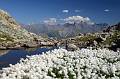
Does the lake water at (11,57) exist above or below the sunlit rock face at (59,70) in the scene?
below

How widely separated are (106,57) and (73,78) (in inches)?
315

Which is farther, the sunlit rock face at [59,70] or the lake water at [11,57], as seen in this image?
the lake water at [11,57]

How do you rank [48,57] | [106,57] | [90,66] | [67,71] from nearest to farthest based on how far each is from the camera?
[67,71] < [90,66] < [48,57] < [106,57]

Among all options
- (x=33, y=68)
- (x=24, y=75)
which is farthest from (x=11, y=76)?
(x=33, y=68)

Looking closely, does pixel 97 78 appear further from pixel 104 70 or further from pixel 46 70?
pixel 46 70

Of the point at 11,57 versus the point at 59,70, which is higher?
the point at 59,70

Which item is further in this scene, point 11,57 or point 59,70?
point 11,57

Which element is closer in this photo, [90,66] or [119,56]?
[90,66]

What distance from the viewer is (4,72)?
18.8m

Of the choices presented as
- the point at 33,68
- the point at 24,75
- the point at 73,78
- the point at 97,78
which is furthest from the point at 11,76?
the point at 97,78

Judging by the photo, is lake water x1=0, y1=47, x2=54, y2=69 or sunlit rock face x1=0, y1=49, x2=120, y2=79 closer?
sunlit rock face x1=0, y1=49, x2=120, y2=79

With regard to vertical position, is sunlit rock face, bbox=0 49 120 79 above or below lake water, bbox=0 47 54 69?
above

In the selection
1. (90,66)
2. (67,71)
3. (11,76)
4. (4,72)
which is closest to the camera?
(11,76)

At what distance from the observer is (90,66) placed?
22.1 meters
